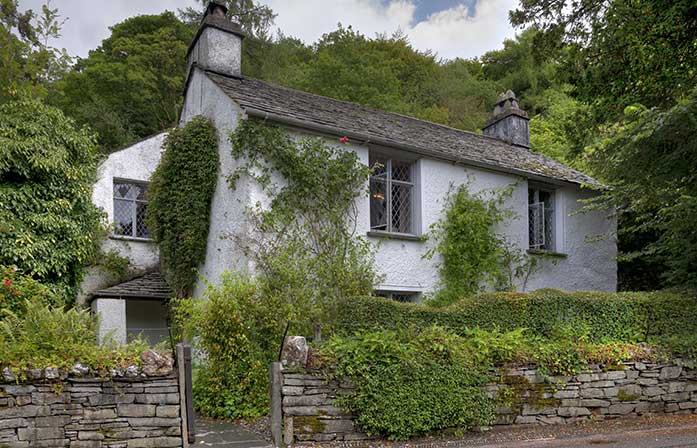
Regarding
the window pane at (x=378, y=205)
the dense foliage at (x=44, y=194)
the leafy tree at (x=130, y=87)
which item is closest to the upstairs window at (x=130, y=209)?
the dense foliage at (x=44, y=194)

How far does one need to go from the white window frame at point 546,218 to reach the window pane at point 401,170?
4.31m

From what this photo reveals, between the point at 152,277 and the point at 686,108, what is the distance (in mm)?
13122

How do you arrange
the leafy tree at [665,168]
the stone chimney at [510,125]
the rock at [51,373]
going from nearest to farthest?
the rock at [51,373] < the leafy tree at [665,168] < the stone chimney at [510,125]

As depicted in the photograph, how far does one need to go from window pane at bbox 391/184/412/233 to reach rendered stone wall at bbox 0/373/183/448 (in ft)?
26.1

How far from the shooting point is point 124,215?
17125mm

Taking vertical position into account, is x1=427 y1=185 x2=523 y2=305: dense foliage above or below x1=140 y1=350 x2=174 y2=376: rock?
above

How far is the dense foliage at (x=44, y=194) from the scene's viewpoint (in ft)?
41.2

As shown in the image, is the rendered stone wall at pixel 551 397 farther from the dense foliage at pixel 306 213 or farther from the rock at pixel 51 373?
the dense foliage at pixel 306 213

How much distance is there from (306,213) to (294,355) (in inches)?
199

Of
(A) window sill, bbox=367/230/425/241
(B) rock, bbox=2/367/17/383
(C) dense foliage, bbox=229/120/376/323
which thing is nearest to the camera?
(B) rock, bbox=2/367/17/383

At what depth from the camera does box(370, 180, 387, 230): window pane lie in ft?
44.9

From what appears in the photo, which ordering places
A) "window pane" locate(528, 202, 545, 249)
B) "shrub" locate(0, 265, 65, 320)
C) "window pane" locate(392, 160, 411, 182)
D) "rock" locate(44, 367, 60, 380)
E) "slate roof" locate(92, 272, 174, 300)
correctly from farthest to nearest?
"window pane" locate(528, 202, 545, 249)
"slate roof" locate(92, 272, 174, 300)
"window pane" locate(392, 160, 411, 182)
"shrub" locate(0, 265, 65, 320)
"rock" locate(44, 367, 60, 380)

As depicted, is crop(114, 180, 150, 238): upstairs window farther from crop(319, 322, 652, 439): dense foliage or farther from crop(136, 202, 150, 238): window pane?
crop(319, 322, 652, 439): dense foliage

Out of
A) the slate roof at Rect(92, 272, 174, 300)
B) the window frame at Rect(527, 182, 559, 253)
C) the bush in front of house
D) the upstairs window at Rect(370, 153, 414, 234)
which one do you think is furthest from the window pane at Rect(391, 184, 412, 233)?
the slate roof at Rect(92, 272, 174, 300)
